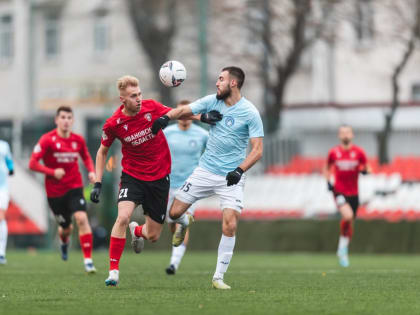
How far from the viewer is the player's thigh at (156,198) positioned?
12250mm

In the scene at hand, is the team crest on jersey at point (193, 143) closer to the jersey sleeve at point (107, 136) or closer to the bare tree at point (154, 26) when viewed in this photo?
the jersey sleeve at point (107, 136)

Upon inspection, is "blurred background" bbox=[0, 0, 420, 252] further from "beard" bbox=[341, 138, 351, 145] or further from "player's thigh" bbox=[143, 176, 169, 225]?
"player's thigh" bbox=[143, 176, 169, 225]

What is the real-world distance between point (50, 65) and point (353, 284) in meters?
28.1

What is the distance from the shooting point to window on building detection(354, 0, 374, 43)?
3080 cm

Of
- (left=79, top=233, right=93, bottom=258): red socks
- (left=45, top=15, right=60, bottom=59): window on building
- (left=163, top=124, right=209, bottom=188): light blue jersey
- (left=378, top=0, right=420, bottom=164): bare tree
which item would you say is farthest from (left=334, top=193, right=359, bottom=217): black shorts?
(left=45, top=15, right=60, bottom=59): window on building

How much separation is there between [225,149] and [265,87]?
64.2ft

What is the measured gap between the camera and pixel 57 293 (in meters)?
11.1

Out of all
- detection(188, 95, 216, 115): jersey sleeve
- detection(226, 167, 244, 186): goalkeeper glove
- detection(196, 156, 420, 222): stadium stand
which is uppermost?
detection(188, 95, 216, 115): jersey sleeve

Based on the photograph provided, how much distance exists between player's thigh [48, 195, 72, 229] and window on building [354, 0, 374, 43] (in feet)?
53.5

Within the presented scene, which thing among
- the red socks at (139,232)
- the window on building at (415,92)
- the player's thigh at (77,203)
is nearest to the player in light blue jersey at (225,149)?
the red socks at (139,232)

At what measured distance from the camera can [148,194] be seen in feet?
40.2

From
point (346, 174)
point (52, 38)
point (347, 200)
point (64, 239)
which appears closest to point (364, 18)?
point (52, 38)

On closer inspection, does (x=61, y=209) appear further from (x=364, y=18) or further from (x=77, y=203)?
(x=364, y=18)

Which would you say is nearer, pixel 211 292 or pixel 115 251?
pixel 211 292
